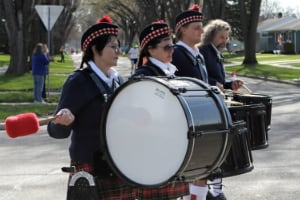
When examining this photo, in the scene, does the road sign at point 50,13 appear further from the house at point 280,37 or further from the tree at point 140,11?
the house at point 280,37

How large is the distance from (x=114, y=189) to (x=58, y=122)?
61 centimetres

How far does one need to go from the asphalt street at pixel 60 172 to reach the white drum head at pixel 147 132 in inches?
126

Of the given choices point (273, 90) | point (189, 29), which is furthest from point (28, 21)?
point (189, 29)

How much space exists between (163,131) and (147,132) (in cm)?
11

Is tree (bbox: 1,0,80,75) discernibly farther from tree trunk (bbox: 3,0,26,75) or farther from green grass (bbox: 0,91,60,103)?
green grass (bbox: 0,91,60,103)

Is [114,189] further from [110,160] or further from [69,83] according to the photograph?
[69,83]

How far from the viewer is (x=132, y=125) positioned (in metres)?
3.61

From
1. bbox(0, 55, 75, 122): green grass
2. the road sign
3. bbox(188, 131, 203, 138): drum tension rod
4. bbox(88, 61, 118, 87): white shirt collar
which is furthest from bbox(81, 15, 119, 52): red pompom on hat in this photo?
the road sign

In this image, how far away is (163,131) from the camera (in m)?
3.47

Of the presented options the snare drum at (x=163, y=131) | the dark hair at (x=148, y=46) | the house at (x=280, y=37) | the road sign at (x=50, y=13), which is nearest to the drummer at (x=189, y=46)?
the dark hair at (x=148, y=46)

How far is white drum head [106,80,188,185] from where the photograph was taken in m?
3.44

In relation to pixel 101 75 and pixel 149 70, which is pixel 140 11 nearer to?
pixel 149 70

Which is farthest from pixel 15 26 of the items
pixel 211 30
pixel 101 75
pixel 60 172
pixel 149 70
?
pixel 101 75

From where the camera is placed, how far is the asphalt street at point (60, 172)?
691 centimetres
